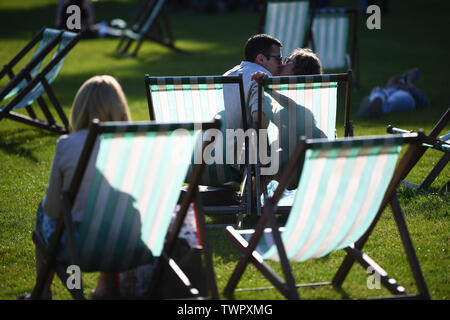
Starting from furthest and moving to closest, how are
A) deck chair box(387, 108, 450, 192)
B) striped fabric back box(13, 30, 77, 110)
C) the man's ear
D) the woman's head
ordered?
striped fabric back box(13, 30, 77, 110), the man's ear, the woman's head, deck chair box(387, 108, 450, 192)

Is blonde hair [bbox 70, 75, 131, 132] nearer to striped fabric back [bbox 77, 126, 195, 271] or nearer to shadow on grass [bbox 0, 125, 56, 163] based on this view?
striped fabric back [bbox 77, 126, 195, 271]

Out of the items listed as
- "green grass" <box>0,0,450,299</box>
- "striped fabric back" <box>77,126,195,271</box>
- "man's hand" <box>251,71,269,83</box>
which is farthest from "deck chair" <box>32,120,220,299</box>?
"man's hand" <box>251,71,269,83</box>

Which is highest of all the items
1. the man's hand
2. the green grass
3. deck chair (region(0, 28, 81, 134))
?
the man's hand

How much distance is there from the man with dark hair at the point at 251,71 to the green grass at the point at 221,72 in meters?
0.79

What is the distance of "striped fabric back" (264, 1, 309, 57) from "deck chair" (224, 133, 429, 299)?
21.8 feet

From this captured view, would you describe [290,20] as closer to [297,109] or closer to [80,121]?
[297,109]

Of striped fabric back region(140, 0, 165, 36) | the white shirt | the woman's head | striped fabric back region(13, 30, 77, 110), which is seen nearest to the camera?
the white shirt

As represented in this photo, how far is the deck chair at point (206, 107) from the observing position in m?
4.33

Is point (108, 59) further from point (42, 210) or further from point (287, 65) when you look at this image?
point (42, 210)

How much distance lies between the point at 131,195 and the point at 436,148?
7.80 feet

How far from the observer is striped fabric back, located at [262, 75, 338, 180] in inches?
163

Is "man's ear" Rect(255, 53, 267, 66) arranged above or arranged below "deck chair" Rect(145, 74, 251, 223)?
above

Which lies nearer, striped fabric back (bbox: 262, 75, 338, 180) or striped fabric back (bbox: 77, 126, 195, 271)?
striped fabric back (bbox: 77, 126, 195, 271)

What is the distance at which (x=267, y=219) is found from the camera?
2.97 metres
